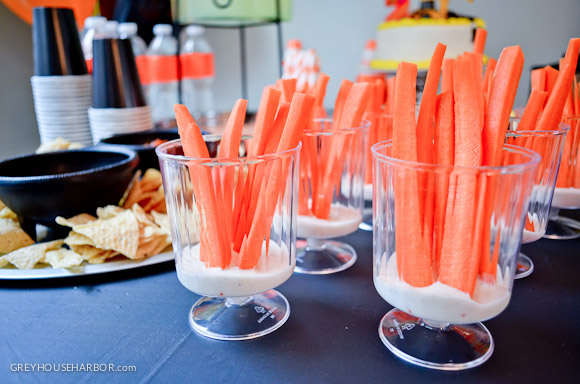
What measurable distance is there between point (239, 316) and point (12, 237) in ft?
1.34

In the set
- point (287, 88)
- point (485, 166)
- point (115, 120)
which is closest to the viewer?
point (485, 166)

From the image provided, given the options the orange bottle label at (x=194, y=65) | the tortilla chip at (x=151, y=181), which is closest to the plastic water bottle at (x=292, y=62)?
the orange bottle label at (x=194, y=65)

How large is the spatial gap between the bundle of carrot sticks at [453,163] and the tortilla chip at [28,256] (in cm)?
53

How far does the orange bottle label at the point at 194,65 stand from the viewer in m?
2.12

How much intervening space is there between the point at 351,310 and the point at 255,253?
147 millimetres

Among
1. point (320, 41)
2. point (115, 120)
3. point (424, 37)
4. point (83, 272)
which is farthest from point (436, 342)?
point (320, 41)

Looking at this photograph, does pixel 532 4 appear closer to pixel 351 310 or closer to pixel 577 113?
pixel 577 113

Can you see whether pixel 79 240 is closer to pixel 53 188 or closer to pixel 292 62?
pixel 53 188

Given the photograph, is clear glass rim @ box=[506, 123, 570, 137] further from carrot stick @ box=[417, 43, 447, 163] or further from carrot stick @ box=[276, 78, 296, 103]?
carrot stick @ box=[276, 78, 296, 103]

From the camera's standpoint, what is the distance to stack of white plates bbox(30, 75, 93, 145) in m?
1.22

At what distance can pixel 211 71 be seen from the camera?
2.31 meters

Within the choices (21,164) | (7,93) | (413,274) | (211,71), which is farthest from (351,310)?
(211,71)

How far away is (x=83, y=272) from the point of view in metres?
0.64

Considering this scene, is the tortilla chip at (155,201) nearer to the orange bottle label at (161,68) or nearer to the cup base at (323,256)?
the cup base at (323,256)
